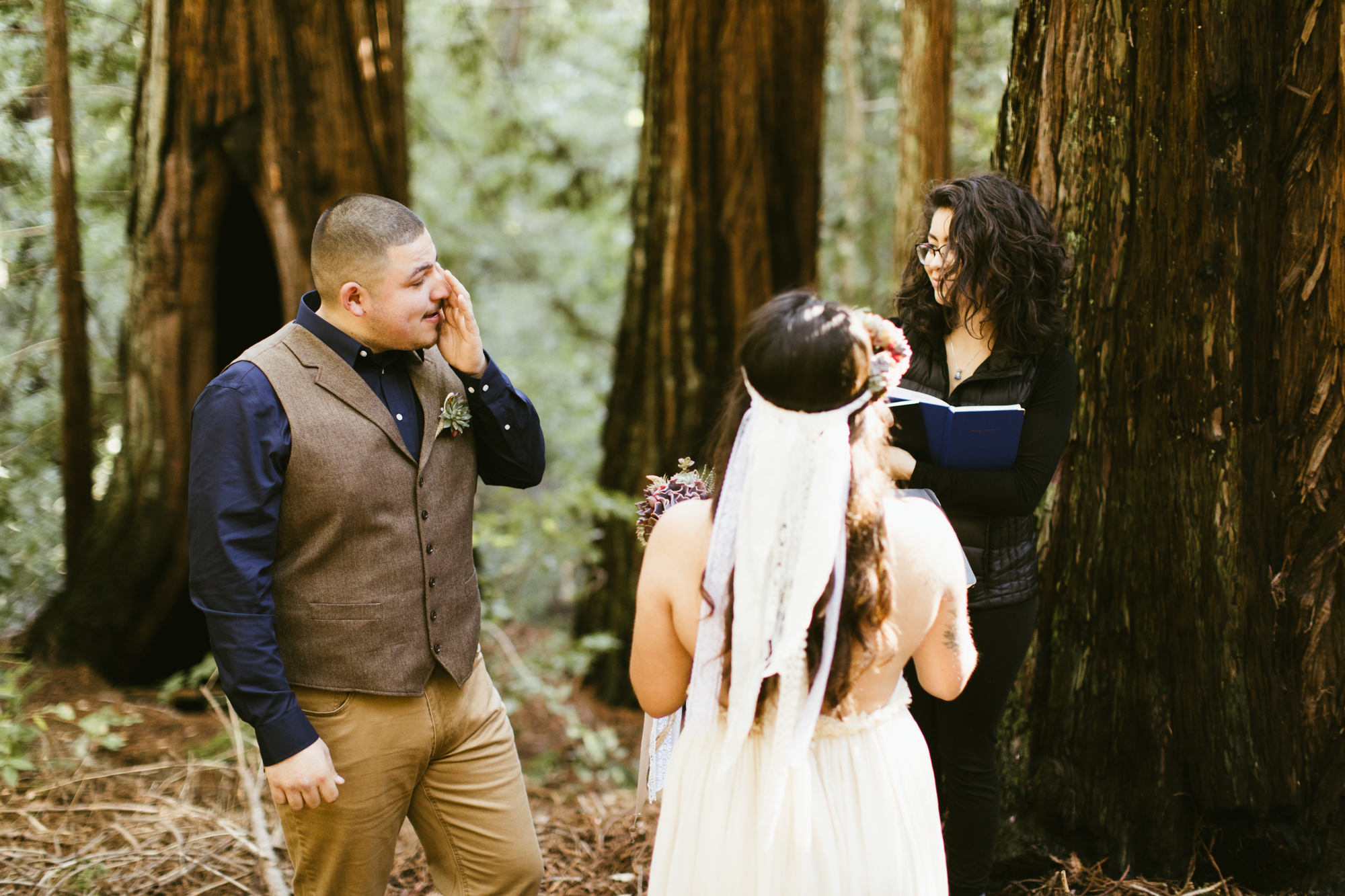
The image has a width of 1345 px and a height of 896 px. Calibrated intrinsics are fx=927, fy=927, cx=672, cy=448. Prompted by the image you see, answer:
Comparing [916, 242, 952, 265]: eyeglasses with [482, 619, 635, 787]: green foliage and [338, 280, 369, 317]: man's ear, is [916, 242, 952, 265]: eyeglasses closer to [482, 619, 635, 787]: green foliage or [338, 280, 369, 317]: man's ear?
[338, 280, 369, 317]: man's ear

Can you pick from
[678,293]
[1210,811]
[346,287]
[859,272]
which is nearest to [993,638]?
[1210,811]

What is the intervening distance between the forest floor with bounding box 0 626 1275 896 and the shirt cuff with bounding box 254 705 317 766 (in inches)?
56.0

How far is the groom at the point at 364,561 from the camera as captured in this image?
1981 mm

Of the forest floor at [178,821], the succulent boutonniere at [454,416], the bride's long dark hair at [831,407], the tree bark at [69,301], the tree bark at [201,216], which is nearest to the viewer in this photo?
the bride's long dark hair at [831,407]

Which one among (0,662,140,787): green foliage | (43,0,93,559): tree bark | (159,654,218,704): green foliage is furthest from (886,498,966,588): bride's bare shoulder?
(43,0,93,559): tree bark

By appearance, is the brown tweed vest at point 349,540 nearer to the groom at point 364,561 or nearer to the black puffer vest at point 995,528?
the groom at point 364,561

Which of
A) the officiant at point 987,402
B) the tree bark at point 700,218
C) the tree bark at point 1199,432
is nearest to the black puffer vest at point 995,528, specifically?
the officiant at point 987,402

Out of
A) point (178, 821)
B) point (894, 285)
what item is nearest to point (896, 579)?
point (178, 821)

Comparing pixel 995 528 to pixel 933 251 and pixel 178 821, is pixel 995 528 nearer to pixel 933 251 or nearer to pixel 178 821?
pixel 933 251

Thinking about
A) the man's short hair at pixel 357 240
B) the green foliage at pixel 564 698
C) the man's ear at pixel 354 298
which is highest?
the man's short hair at pixel 357 240

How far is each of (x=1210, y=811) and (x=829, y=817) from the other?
1862mm

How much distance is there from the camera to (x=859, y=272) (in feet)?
37.2

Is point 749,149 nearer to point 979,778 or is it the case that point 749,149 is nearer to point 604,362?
point 979,778

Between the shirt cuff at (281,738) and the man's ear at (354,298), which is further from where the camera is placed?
the man's ear at (354,298)
